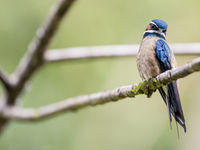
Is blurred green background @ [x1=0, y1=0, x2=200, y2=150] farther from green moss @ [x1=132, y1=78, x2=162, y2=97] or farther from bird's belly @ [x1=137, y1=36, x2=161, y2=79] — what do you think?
green moss @ [x1=132, y1=78, x2=162, y2=97]

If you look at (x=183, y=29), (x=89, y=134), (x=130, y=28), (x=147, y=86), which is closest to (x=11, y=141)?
(x=89, y=134)

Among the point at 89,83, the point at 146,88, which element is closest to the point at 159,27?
the point at 146,88

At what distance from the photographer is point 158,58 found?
9.64 ft

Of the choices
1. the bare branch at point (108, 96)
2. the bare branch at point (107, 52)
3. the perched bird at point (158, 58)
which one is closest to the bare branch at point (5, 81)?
the bare branch at point (108, 96)

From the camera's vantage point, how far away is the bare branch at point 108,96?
6.68ft

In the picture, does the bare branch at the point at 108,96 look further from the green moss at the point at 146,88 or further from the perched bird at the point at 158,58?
the perched bird at the point at 158,58

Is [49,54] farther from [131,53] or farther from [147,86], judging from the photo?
[147,86]

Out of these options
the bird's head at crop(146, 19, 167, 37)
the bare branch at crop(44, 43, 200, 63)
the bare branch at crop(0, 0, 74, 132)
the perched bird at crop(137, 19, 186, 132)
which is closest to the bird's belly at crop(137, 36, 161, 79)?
the perched bird at crop(137, 19, 186, 132)

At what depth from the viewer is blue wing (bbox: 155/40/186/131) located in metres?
2.57

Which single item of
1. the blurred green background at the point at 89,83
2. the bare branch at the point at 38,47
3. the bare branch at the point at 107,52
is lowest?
→ the blurred green background at the point at 89,83

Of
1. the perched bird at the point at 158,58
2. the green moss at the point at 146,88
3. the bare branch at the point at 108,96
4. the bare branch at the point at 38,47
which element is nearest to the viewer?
the bare branch at the point at 108,96

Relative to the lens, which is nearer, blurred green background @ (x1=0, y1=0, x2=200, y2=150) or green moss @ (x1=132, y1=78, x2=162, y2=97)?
green moss @ (x1=132, y1=78, x2=162, y2=97)

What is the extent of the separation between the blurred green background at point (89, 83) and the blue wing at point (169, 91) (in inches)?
187

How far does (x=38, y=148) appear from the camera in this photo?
831cm
